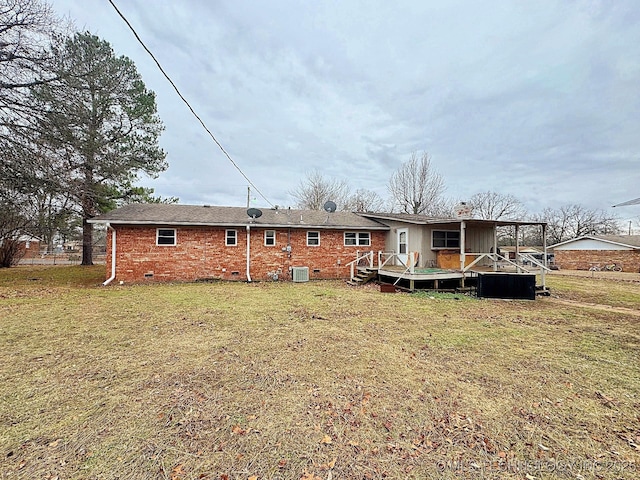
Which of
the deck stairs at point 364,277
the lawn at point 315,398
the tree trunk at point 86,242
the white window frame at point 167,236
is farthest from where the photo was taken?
the tree trunk at point 86,242

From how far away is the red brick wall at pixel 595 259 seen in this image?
21406 mm

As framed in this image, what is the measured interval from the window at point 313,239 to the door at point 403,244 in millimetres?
4106

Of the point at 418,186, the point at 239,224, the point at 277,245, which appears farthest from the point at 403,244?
the point at 418,186

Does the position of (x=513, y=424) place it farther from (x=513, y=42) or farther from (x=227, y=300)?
(x=513, y=42)

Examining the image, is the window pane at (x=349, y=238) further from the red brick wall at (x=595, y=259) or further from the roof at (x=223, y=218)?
the red brick wall at (x=595, y=259)

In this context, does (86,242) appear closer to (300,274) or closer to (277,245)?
(277,245)

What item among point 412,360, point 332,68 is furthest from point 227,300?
point 332,68

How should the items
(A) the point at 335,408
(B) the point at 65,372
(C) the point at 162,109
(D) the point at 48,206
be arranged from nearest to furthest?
(A) the point at 335,408, (B) the point at 65,372, (D) the point at 48,206, (C) the point at 162,109

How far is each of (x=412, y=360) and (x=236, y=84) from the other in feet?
39.7

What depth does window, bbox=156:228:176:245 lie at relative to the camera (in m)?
13.0

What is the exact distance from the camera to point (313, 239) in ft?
49.0

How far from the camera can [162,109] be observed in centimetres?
1872

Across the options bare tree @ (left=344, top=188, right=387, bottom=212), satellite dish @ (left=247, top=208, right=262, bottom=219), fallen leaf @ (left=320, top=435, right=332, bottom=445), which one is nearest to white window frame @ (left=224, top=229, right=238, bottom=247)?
satellite dish @ (left=247, top=208, right=262, bottom=219)

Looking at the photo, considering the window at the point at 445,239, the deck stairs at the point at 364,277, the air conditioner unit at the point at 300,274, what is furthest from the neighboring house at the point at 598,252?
the air conditioner unit at the point at 300,274
